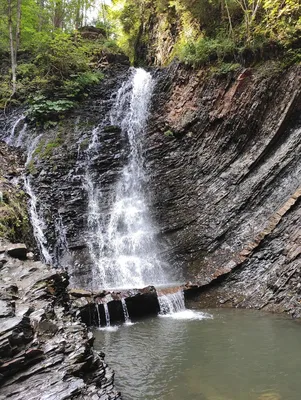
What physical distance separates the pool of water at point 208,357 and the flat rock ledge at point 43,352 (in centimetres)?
116

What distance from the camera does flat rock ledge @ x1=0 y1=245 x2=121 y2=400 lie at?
414 cm

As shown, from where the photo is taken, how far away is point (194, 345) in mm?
7352

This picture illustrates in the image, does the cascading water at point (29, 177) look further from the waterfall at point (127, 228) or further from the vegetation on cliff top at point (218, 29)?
the vegetation on cliff top at point (218, 29)

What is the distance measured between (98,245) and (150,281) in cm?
239

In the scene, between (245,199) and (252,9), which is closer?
(245,199)

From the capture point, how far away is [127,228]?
44.0ft

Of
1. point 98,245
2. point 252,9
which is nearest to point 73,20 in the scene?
point 252,9

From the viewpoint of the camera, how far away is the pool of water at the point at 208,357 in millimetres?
5441

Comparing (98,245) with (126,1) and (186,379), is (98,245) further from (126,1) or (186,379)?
(126,1)

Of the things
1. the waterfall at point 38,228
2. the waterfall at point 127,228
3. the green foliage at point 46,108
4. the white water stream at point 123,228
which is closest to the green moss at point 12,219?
the waterfall at point 38,228

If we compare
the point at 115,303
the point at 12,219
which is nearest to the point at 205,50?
the point at 12,219

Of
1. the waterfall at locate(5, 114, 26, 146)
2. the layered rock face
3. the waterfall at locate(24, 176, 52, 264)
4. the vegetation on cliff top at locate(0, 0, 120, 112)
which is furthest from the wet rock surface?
the vegetation on cliff top at locate(0, 0, 120, 112)

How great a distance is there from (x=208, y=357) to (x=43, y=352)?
3.40 meters

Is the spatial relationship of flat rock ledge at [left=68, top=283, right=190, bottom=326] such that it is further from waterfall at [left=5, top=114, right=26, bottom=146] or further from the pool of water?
waterfall at [left=5, top=114, right=26, bottom=146]
